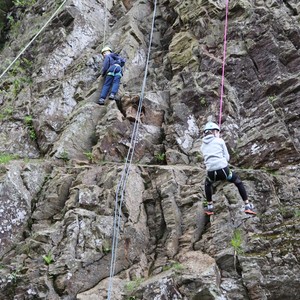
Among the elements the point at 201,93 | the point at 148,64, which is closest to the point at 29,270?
the point at 201,93

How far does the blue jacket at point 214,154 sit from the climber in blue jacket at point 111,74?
181 inches

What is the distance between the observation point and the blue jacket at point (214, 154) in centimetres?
802

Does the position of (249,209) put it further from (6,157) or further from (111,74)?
(6,157)

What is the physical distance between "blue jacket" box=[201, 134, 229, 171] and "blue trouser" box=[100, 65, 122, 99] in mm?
4673

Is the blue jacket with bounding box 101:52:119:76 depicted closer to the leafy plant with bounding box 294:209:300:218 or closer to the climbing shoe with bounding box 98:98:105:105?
the climbing shoe with bounding box 98:98:105:105

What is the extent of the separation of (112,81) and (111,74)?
0.74 ft

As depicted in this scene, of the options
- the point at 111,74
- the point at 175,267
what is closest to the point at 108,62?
the point at 111,74

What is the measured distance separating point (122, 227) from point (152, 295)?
175 cm

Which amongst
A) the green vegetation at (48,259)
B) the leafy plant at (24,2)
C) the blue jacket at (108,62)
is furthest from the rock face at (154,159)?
the leafy plant at (24,2)

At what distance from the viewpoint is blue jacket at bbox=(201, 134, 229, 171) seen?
8.02m

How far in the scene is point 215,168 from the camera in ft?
26.3

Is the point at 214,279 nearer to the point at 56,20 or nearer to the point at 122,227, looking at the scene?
the point at 122,227

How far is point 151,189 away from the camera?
9.14m

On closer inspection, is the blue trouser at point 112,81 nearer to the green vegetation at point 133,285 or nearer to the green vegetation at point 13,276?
the green vegetation at point 13,276
